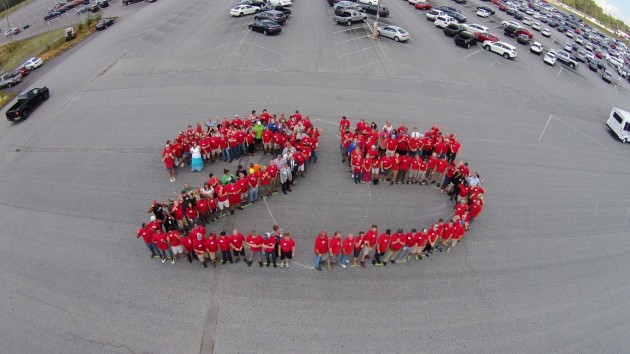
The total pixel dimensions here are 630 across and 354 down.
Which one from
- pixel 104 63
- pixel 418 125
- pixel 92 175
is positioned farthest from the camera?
pixel 104 63

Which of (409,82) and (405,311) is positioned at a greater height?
(409,82)

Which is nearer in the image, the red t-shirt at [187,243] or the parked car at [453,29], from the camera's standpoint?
the red t-shirt at [187,243]

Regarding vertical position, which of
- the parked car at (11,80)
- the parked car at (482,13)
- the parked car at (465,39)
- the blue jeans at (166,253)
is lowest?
the parked car at (11,80)

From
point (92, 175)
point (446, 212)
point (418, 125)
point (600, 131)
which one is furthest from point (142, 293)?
point (600, 131)

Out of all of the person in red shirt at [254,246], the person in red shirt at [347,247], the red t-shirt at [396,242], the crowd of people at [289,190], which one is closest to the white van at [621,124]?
the crowd of people at [289,190]

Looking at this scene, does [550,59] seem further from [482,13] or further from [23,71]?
[23,71]

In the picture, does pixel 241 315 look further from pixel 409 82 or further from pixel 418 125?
pixel 409 82

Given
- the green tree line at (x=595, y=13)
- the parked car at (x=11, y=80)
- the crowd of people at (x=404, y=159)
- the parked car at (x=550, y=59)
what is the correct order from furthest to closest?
the green tree line at (x=595, y=13)
the parked car at (x=550, y=59)
the parked car at (x=11, y=80)
the crowd of people at (x=404, y=159)

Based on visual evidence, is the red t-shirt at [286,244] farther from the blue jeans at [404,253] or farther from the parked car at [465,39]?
the parked car at [465,39]
